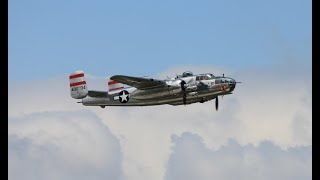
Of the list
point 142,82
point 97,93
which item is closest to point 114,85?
point 97,93

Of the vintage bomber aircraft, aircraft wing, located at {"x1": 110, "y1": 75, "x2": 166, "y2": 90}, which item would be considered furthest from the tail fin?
aircraft wing, located at {"x1": 110, "y1": 75, "x2": 166, "y2": 90}

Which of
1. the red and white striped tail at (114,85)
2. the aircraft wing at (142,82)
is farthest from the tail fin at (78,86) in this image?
the aircraft wing at (142,82)

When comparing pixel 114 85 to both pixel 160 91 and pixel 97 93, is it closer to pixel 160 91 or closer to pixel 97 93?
pixel 97 93

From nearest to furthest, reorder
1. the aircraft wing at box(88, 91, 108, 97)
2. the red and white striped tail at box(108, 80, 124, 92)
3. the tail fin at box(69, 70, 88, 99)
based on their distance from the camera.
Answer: the aircraft wing at box(88, 91, 108, 97) < the tail fin at box(69, 70, 88, 99) < the red and white striped tail at box(108, 80, 124, 92)

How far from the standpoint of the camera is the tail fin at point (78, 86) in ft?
387

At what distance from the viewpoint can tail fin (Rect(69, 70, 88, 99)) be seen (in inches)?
4648

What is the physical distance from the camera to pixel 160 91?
115 metres

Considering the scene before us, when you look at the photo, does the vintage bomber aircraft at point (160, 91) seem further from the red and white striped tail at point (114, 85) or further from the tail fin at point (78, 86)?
the red and white striped tail at point (114, 85)

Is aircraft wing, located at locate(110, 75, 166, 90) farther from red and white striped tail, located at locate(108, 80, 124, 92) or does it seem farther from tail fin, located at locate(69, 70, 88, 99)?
red and white striped tail, located at locate(108, 80, 124, 92)
